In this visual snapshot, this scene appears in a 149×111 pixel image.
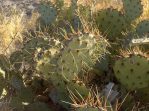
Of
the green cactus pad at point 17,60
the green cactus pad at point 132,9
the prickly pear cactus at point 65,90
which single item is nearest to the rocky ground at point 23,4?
the green cactus pad at point 132,9

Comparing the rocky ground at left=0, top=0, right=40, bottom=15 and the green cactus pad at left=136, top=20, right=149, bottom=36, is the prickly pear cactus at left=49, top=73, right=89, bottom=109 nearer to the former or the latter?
the green cactus pad at left=136, top=20, right=149, bottom=36

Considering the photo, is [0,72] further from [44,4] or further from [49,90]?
[44,4]

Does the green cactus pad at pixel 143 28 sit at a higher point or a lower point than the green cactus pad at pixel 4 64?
higher

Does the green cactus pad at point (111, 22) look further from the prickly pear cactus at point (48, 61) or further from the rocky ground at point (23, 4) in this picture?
the rocky ground at point (23, 4)

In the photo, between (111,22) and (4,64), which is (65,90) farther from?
(111,22)

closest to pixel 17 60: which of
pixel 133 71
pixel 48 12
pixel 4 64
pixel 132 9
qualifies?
pixel 4 64
